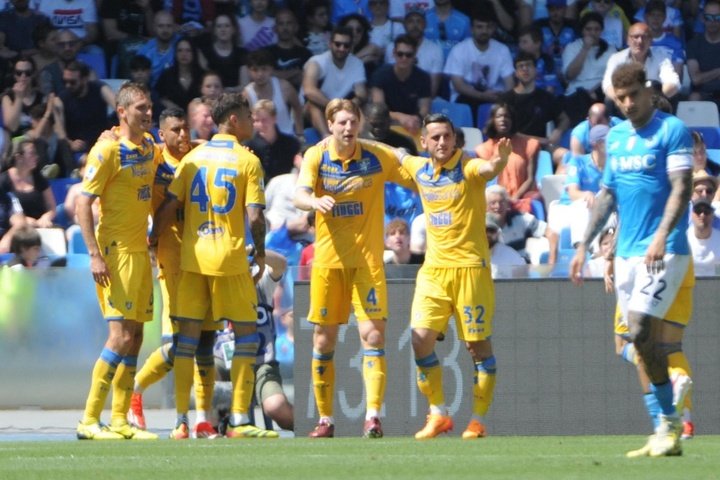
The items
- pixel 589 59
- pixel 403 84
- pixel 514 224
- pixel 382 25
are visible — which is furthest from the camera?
pixel 382 25

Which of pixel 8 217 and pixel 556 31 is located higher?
pixel 556 31

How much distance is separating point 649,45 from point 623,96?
8686 millimetres

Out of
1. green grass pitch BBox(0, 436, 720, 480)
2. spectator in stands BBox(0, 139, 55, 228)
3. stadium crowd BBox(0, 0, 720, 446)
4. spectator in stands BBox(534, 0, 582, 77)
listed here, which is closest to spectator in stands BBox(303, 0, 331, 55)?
stadium crowd BBox(0, 0, 720, 446)

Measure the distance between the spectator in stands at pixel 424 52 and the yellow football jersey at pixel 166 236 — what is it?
7.42 metres

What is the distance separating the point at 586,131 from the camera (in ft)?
54.6

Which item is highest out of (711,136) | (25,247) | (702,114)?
(702,114)

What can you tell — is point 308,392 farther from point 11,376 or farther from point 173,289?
point 11,376

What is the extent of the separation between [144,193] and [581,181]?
6.15m

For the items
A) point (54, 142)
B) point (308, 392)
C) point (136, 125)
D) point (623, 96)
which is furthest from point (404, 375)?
point (54, 142)

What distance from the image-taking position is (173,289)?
1142 cm

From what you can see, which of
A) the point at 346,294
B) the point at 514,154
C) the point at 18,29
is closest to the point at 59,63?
the point at 18,29

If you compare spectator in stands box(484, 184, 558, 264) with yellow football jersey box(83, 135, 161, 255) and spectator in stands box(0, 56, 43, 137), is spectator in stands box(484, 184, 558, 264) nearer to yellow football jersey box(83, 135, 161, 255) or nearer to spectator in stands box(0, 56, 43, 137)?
yellow football jersey box(83, 135, 161, 255)

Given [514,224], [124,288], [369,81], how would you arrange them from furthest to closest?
1. [369,81]
2. [514,224]
3. [124,288]

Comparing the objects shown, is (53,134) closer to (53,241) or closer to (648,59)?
(53,241)
